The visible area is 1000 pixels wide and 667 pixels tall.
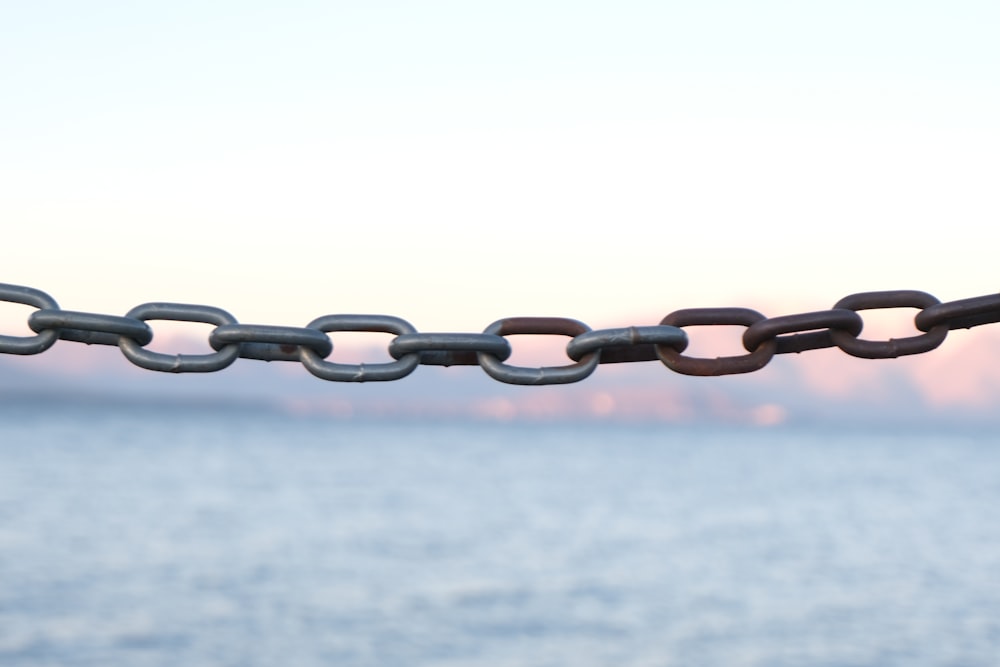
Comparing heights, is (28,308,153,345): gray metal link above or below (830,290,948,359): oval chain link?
above

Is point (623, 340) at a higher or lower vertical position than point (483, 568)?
lower

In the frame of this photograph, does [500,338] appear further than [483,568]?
No

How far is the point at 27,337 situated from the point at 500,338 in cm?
93

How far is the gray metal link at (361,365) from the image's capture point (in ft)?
7.72

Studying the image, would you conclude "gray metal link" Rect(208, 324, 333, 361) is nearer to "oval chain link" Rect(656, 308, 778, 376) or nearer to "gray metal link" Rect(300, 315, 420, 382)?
"gray metal link" Rect(300, 315, 420, 382)

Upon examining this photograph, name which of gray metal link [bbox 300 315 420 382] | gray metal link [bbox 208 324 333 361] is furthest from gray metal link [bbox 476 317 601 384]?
gray metal link [bbox 208 324 333 361]

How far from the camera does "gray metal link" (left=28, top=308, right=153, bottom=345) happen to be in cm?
234

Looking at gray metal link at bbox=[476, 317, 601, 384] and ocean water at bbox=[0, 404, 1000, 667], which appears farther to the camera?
ocean water at bbox=[0, 404, 1000, 667]

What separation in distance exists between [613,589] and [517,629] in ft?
10.6

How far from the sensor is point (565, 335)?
2443 mm

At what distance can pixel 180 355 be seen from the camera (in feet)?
7.72

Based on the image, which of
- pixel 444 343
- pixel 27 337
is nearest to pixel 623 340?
pixel 444 343

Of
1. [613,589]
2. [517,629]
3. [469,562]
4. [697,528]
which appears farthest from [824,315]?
[697,528]

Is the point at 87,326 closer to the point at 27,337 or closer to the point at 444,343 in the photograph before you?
the point at 27,337
